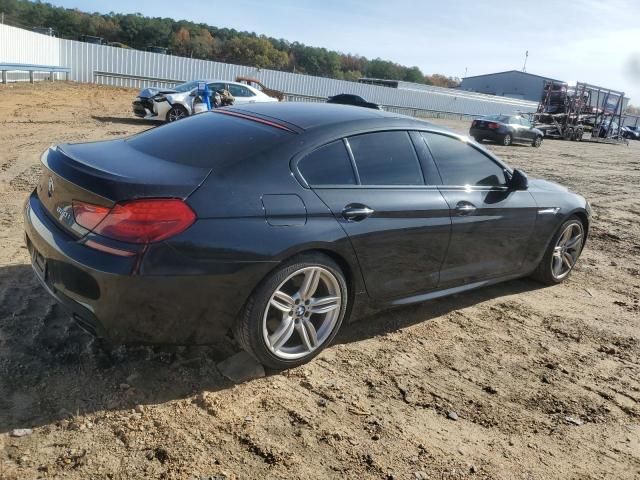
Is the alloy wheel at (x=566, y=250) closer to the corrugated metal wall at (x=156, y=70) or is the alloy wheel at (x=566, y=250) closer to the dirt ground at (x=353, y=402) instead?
the dirt ground at (x=353, y=402)

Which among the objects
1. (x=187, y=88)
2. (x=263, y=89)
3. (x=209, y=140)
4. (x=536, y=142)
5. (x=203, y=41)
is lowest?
(x=536, y=142)

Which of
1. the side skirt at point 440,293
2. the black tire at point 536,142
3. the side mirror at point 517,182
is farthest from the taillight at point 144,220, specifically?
the black tire at point 536,142

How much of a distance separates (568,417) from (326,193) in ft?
6.37

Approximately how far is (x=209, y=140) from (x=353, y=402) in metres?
1.82

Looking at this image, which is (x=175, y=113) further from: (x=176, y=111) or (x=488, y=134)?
(x=488, y=134)

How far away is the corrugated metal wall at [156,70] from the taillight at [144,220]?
2466cm

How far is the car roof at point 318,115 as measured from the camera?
3605 mm

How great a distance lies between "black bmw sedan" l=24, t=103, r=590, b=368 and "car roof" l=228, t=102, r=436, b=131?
2cm

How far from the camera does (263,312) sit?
307cm

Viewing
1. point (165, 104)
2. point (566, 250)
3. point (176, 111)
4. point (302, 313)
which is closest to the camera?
point (302, 313)

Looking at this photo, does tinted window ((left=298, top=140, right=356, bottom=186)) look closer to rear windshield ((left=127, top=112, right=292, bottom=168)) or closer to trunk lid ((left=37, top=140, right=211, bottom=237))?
rear windshield ((left=127, top=112, right=292, bottom=168))

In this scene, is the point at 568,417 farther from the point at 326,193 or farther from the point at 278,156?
the point at 278,156

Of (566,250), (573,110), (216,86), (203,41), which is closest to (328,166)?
(566,250)

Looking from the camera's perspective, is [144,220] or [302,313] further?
[302,313]
